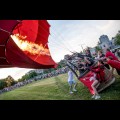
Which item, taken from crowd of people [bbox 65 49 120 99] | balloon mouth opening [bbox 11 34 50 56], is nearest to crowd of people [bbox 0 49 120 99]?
crowd of people [bbox 65 49 120 99]

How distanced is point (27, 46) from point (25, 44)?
5 cm

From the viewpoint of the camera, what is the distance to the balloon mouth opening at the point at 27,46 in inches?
149

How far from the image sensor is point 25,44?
3930 millimetres

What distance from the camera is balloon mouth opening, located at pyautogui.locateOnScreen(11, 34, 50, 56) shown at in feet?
12.4

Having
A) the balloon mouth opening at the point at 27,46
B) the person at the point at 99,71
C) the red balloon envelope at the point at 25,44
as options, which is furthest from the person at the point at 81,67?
the balloon mouth opening at the point at 27,46

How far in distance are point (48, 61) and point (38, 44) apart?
411mm

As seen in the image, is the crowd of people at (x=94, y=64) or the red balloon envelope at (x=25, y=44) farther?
the crowd of people at (x=94, y=64)

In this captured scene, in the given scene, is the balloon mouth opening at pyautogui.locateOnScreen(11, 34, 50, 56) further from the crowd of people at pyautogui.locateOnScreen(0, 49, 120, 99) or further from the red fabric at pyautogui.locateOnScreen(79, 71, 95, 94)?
the red fabric at pyautogui.locateOnScreen(79, 71, 95, 94)

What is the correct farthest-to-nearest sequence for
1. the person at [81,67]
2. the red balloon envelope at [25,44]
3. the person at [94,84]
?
the person at [81,67], the person at [94,84], the red balloon envelope at [25,44]

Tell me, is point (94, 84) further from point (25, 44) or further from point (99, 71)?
point (25, 44)

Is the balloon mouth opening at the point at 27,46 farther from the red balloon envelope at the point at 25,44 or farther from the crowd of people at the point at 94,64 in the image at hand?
the crowd of people at the point at 94,64

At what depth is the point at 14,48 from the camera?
3.53 metres

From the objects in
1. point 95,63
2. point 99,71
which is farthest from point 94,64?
point 99,71
